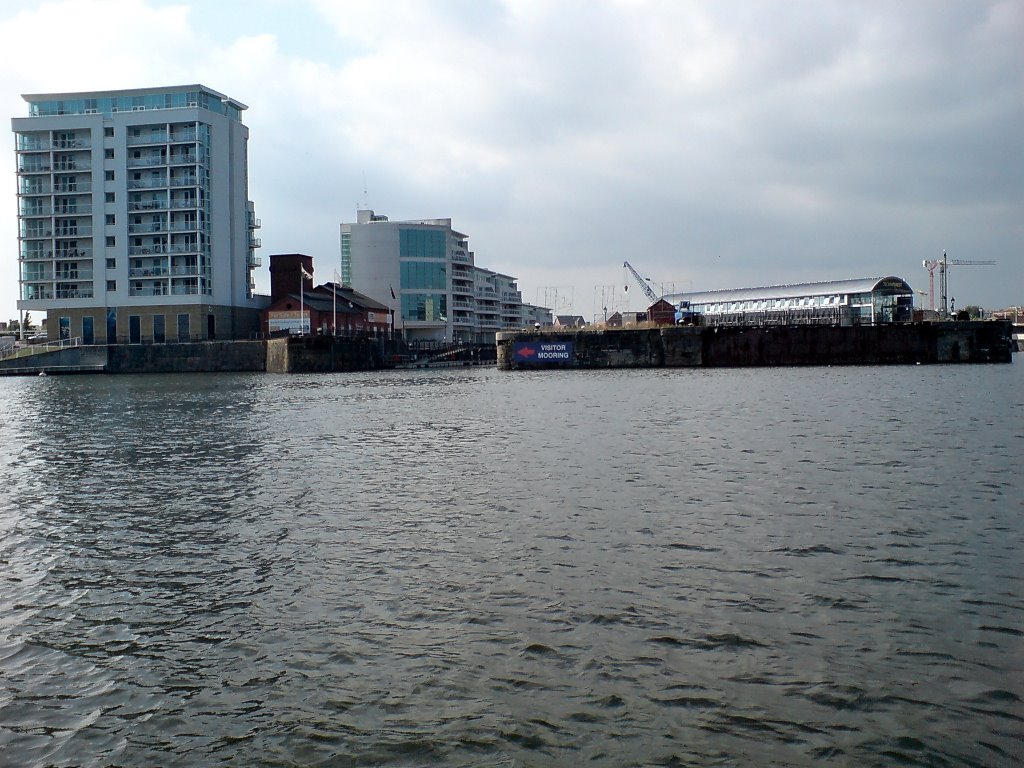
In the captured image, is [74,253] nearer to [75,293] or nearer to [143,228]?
[75,293]

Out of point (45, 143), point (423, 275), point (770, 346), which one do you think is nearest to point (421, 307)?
point (423, 275)

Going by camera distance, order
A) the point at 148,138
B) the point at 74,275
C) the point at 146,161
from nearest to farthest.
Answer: the point at 148,138, the point at 146,161, the point at 74,275

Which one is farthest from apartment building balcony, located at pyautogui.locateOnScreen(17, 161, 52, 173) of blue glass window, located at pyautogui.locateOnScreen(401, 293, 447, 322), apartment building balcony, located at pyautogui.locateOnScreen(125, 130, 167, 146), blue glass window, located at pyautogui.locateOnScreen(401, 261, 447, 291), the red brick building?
blue glass window, located at pyautogui.locateOnScreen(401, 293, 447, 322)

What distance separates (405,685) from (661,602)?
369cm

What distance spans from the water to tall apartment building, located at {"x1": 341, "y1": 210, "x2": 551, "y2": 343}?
Result: 12470cm

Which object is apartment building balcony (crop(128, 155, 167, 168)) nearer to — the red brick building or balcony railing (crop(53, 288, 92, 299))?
balcony railing (crop(53, 288, 92, 299))

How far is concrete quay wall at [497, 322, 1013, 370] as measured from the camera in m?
86.2

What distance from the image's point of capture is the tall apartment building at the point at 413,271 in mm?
148625

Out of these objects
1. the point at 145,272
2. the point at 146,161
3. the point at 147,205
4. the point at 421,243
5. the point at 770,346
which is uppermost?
the point at 146,161

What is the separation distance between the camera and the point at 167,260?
106 meters

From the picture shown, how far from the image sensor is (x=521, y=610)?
10.8m

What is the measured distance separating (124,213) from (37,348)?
729 inches

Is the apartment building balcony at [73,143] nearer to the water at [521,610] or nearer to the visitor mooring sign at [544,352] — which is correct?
the visitor mooring sign at [544,352]

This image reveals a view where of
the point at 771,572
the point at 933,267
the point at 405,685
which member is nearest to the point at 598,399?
the point at 771,572
